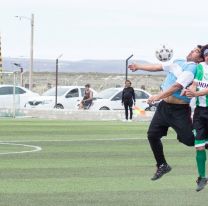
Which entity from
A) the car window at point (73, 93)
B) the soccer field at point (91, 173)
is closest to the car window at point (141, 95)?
the car window at point (73, 93)

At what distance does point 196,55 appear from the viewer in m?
11.8

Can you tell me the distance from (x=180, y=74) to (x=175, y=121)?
73 cm

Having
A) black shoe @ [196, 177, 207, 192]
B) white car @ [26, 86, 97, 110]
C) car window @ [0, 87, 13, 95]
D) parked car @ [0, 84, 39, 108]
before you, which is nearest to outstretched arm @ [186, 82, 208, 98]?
black shoe @ [196, 177, 207, 192]

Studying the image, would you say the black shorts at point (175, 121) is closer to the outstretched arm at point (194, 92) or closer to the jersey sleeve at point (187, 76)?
the jersey sleeve at point (187, 76)

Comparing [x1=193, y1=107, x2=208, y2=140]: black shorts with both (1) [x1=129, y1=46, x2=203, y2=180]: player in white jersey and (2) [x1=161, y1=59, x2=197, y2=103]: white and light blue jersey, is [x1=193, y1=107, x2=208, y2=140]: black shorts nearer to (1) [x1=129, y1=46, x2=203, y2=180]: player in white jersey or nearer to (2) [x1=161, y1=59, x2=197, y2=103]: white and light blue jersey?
(1) [x1=129, y1=46, x2=203, y2=180]: player in white jersey

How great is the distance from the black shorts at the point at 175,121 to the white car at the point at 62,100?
29180 millimetres

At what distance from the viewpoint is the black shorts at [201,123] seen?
38.1ft

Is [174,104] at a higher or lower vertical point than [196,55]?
lower

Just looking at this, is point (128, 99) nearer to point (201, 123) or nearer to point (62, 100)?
point (62, 100)

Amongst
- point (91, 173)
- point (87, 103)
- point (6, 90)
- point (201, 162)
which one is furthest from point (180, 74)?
point (6, 90)

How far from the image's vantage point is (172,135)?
2422cm

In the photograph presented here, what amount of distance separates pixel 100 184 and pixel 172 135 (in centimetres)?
1204

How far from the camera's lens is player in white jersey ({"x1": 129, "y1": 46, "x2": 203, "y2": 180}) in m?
11.6

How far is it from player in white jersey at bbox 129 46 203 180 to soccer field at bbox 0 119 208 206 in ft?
2.22
